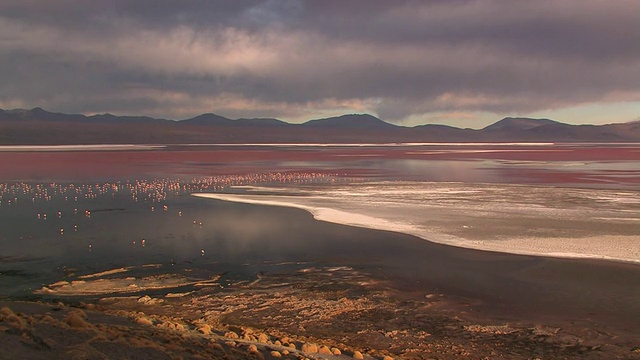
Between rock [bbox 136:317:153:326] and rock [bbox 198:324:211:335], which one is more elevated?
rock [bbox 136:317:153:326]

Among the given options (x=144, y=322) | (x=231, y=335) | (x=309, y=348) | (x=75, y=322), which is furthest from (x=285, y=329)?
(x=75, y=322)

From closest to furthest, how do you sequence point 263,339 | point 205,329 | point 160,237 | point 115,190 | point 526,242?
point 263,339, point 205,329, point 526,242, point 160,237, point 115,190

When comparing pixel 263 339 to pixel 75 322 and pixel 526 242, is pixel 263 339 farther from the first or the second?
pixel 526 242

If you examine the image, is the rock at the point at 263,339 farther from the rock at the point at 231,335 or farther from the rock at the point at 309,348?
the rock at the point at 309,348

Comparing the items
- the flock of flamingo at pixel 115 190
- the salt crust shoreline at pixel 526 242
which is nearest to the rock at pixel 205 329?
the flock of flamingo at pixel 115 190

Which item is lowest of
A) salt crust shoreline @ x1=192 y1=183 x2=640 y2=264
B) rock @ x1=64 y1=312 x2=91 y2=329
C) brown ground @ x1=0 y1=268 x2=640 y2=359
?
brown ground @ x1=0 y1=268 x2=640 y2=359

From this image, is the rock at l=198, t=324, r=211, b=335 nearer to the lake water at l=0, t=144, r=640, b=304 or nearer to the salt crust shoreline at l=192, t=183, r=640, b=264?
the lake water at l=0, t=144, r=640, b=304

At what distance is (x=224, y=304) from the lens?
9.88 meters

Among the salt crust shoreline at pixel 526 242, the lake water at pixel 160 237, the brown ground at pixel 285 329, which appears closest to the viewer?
the brown ground at pixel 285 329

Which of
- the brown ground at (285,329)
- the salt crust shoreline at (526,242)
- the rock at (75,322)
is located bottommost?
the brown ground at (285,329)

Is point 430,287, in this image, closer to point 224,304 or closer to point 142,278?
point 224,304

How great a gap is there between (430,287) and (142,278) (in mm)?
5552

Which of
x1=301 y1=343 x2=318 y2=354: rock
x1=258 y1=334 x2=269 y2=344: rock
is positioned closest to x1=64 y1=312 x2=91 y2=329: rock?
A: x1=258 y1=334 x2=269 y2=344: rock

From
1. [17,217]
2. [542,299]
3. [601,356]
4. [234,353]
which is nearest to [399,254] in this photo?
[542,299]
